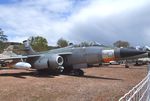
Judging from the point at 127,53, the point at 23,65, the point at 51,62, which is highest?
the point at 127,53

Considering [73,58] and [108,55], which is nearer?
[108,55]

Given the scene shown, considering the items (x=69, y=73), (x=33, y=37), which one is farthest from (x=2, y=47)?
(x=69, y=73)

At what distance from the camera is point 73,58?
23375 mm

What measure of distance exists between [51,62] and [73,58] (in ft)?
5.97

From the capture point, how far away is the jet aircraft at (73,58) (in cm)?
2127

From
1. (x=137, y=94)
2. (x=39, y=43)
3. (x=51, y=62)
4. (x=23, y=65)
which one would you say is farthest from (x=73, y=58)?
(x=39, y=43)

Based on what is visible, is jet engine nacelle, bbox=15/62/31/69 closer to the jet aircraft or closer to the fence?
the jet aircraft

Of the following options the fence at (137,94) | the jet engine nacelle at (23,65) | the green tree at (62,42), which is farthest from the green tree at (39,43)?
the fence at (137,94)

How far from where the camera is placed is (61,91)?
1372 centimetres

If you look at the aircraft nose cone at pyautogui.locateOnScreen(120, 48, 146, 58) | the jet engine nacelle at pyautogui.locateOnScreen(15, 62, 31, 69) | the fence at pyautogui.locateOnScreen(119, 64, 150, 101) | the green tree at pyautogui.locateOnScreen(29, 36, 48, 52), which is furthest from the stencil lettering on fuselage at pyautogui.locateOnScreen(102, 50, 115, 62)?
the green tree at pyautogui.locateOnScreen(29, 36, 48, 52)

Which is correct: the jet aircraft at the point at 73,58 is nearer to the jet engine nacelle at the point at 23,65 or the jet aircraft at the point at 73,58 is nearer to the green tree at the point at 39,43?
the jet engine nacelle at the point at 23,65

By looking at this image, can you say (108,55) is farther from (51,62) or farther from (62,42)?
(62,42)

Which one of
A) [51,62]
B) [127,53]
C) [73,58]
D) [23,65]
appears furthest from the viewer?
[23,65]

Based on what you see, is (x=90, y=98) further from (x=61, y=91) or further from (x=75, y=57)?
(x=75, y=57)
